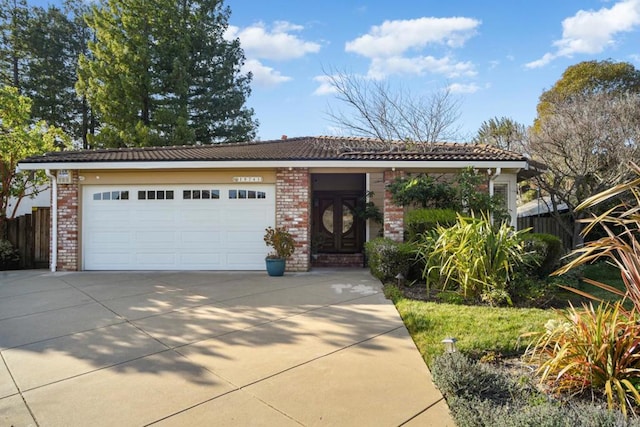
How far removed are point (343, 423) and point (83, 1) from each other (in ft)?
95.7

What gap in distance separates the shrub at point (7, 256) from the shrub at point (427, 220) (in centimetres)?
1111

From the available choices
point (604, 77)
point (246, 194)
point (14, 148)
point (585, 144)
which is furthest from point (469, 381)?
point (604, 77)

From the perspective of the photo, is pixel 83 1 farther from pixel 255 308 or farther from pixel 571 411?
pixel 571 411

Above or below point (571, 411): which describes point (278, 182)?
above

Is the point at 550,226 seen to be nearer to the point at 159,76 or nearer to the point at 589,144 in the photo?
the point at 589,144

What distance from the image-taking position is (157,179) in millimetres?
9945

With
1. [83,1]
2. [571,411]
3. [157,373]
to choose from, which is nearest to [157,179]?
[157,373]

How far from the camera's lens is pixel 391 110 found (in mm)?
14477

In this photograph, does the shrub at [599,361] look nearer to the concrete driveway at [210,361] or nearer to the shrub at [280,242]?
the concrete driveway at [210,361]

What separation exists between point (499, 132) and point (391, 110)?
9.76 m

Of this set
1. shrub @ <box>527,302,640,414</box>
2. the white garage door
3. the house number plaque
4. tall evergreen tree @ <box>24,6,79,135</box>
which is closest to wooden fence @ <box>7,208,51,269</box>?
the white garage door

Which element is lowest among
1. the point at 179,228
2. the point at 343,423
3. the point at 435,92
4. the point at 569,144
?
the point at 343,423

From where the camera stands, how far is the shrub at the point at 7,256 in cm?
1043

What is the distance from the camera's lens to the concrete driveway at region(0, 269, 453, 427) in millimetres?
2934
